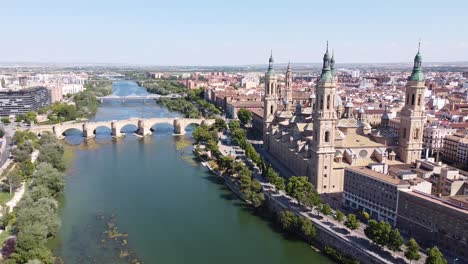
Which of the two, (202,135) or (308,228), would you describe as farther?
(202,135)

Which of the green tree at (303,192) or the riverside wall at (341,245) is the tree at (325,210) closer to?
the green tree at (303,192)

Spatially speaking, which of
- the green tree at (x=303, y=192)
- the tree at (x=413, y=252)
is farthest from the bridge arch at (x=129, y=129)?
the tree at (x=413, y=252)

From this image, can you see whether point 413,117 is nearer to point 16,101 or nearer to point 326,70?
point 326,70

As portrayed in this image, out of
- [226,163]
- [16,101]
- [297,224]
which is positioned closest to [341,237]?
[297,224]

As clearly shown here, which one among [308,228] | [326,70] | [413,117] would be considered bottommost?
[308,228]

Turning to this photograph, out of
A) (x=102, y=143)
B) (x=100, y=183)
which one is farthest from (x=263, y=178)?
(x=102, y=143)

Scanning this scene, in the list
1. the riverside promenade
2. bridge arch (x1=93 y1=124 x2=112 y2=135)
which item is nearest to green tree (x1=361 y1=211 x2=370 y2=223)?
the riverside promenade

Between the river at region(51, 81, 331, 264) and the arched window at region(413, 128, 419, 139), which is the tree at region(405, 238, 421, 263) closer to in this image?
the river at region(51, 81, 331, 264)
